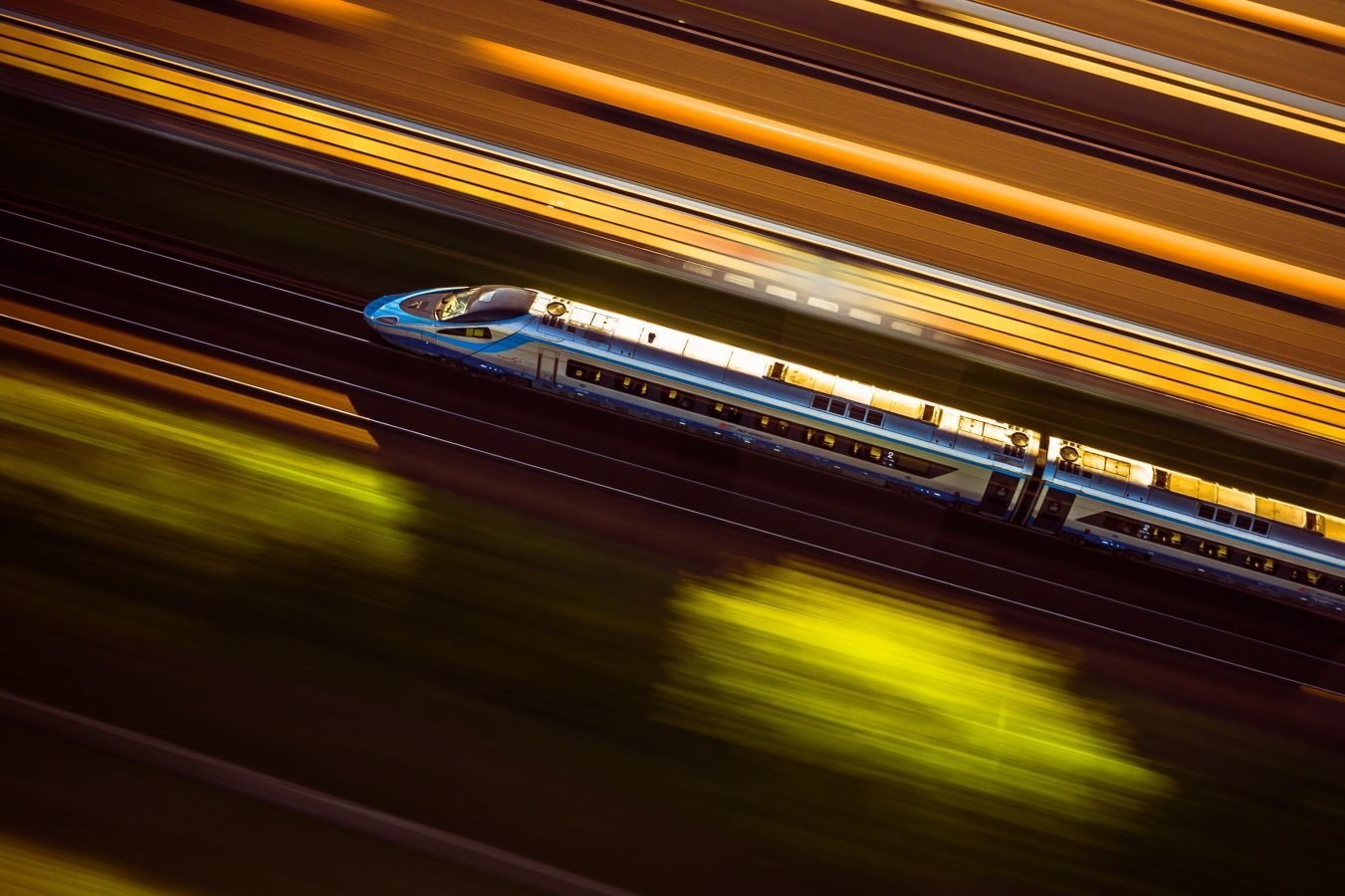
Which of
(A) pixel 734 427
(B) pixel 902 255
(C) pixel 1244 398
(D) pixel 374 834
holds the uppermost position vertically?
(B) pixel 902 255

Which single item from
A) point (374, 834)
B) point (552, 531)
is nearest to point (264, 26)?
point (552, 531)

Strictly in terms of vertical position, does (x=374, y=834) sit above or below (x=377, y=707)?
below

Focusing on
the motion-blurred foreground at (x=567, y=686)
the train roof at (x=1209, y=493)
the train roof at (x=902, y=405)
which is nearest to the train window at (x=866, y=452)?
the train roof at (x=902, y=405)

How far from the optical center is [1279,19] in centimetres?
2639

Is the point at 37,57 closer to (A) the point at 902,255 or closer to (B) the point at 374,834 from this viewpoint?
(B) the point at 374,834

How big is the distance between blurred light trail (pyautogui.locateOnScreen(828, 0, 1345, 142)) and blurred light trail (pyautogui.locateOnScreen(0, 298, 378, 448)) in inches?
732

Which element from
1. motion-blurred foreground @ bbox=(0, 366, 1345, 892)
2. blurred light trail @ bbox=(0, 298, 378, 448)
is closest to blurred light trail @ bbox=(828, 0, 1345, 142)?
motion-blurred foreground @ bbox=(0, 366, 1345, 892)

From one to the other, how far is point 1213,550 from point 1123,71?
15.8 m

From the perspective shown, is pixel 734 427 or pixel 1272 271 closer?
pixel 734 427

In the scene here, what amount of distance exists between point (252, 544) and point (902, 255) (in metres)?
16.3

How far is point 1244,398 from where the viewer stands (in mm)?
20406

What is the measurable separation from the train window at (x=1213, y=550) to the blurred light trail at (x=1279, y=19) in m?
19.3

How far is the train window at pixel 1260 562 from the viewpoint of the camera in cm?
1683

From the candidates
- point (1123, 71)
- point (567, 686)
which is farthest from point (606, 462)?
point (1123, 71)
